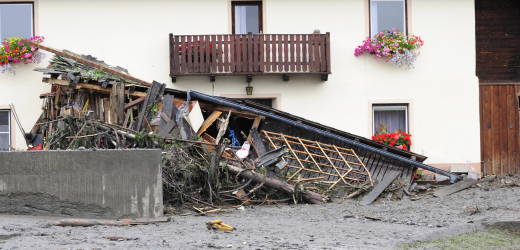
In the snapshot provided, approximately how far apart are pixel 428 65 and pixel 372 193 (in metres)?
4.39

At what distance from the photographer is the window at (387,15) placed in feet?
39.4

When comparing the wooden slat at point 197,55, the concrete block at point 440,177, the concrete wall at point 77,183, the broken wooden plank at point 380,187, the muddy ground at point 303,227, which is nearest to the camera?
the muddy ground at point 303,227

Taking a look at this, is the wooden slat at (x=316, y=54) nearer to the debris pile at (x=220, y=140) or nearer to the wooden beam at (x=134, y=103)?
the debris pile at (x=220, y=140)

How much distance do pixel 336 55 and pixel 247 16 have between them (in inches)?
93.1

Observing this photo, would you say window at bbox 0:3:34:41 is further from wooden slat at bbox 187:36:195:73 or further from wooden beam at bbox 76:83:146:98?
wooden slat at bbox 187:36:195:73

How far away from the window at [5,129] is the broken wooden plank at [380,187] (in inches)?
324

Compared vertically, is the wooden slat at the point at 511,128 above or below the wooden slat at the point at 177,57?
below

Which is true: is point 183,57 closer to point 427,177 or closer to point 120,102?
point 120,102

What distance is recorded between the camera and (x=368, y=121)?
1184 centimetres

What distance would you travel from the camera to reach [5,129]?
37.9 feet

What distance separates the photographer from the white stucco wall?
38.0 feet

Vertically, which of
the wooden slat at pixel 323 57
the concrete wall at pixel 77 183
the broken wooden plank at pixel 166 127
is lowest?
the concrete wall at pixel 77 183

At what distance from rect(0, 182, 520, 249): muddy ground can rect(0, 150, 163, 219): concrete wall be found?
0.26m

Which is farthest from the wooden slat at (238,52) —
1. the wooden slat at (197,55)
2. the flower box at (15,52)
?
the flower box at (15,52)
